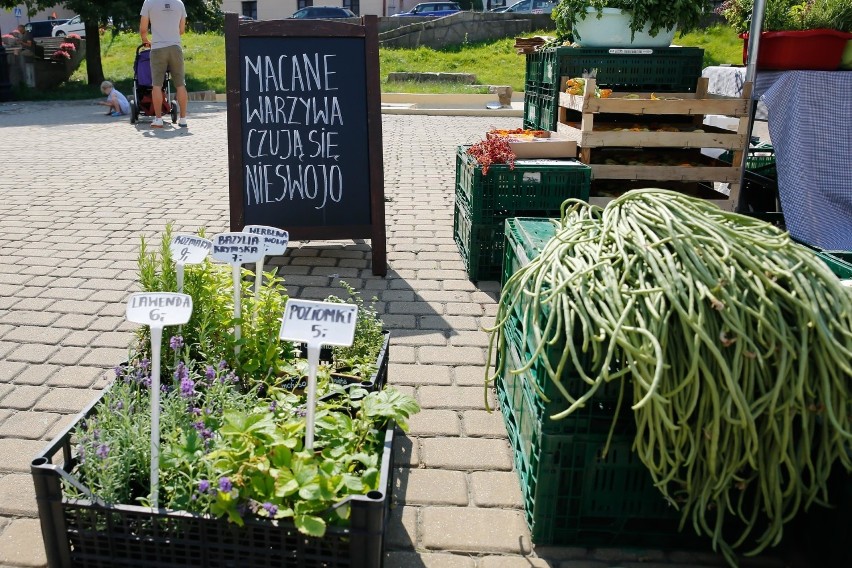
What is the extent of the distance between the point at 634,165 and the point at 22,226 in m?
4.97

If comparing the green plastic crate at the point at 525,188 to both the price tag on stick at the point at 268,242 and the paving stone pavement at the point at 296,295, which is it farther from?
the price tag on stick at the point at 268,242

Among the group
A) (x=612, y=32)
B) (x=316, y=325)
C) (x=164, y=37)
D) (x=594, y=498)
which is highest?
(x=164, y=37)

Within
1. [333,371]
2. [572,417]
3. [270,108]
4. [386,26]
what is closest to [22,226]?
[270,108]

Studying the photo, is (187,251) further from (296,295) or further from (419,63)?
(419,63)

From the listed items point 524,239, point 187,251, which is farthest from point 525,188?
point 187,251

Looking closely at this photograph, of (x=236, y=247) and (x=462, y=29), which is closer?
(x=236, y=247)

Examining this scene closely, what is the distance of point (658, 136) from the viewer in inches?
203

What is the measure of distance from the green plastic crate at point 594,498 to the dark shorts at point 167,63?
10.7m

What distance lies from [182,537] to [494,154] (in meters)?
3.29

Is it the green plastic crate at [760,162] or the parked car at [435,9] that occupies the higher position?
the parked car at [435,9]

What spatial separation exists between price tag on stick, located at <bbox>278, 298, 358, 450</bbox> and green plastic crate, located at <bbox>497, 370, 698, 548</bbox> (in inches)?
28.8

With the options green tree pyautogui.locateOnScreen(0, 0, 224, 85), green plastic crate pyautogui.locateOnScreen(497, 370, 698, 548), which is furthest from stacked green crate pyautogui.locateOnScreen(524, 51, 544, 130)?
green tree pyautogui.locateOnScreen(0, 0, 224, 85)

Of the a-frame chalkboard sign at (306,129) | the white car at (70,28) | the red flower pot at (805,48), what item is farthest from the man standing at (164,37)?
the white car at (70,28)

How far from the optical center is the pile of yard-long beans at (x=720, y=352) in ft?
6.89
